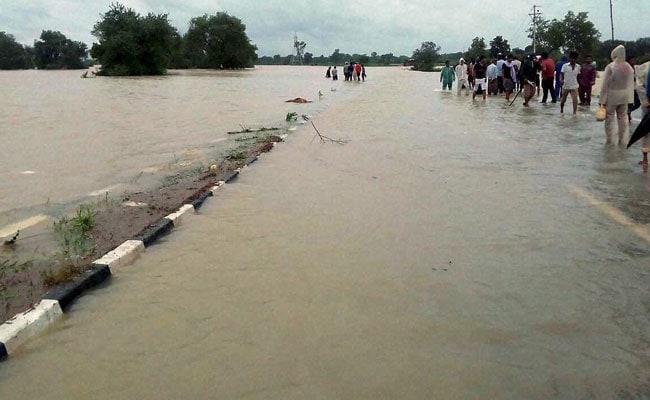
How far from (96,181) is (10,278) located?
13.7 feet

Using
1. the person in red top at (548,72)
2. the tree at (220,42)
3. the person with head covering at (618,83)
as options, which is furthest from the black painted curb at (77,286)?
the tree at (220,42)

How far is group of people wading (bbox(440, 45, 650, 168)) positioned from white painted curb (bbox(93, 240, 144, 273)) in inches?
271

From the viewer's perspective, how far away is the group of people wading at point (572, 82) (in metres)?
8.97

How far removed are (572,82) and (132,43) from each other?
5502cm

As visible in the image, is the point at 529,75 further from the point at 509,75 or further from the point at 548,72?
the point at 509,75

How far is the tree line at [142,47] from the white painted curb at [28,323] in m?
61.2

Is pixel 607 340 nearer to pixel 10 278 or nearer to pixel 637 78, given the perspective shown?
pixel 10 278

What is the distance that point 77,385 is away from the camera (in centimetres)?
281

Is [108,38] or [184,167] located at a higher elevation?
[108,38]

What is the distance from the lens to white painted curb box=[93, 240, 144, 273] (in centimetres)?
427

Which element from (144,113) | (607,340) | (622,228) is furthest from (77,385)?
(144,113)

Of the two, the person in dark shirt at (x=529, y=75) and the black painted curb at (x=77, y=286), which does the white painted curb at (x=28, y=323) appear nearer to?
the black painted curb at (x=77, y=286)

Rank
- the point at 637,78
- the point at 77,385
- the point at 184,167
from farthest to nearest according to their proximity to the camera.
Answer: the point at 637,78 < the point at 184,167 < the point at 77,385

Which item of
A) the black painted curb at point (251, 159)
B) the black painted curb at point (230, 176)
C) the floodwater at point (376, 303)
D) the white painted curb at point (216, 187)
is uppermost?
the black painted curb at point (251, 159)
